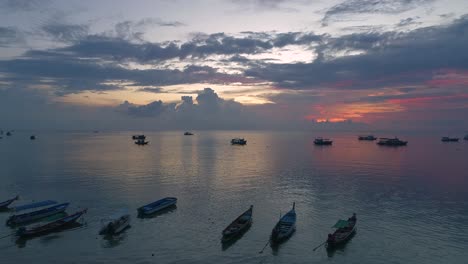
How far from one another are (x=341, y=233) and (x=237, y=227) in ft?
41.1

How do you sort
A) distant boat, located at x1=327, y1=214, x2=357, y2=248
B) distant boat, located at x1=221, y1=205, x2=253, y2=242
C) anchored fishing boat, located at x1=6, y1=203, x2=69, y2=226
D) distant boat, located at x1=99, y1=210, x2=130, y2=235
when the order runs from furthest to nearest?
anchored fishing boat, located at x1=6, y1=203, x2=69, y2=226, distant boat, located at x1=99, y1=210, x2=130, y2=235, distant boat, located at x1=221, y1=205, x2=253, y2=242, distant boat, located at x1=327, y1=214, x2=357, y2=248

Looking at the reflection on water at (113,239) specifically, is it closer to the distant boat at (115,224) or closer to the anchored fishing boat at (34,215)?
the distant boat at (115,224)

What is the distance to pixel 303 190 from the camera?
221 ft

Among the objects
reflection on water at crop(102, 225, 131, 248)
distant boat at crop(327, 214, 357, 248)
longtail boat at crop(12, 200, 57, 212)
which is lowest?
reflection on water at crop(102, 225, 131, 248)

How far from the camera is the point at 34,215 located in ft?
157

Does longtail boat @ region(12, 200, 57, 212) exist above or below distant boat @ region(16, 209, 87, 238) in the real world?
above

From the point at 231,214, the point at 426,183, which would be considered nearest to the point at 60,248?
the point at 231,214

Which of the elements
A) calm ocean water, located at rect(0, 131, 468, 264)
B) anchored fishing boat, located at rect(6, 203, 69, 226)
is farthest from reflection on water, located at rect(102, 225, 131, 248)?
anchored fishing boat, located at rect(6, 203, 69, 226)

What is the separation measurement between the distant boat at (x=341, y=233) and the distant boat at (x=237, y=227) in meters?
Result: 10.6

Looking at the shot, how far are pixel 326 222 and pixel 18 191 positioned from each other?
56649 mm

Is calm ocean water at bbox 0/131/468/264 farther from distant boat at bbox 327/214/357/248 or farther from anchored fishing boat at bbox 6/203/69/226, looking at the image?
anchored fishing boat at bbox 6/203/69/226

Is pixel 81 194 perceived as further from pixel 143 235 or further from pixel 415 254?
pixel 415 254

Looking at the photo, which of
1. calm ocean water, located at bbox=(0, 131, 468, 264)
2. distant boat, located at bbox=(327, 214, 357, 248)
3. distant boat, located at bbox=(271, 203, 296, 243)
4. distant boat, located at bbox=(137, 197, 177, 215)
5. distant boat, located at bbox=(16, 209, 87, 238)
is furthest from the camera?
distant boat, located at bbox=(137, 197, 177, 215)

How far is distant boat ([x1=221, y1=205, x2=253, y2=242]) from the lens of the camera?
40.3m
